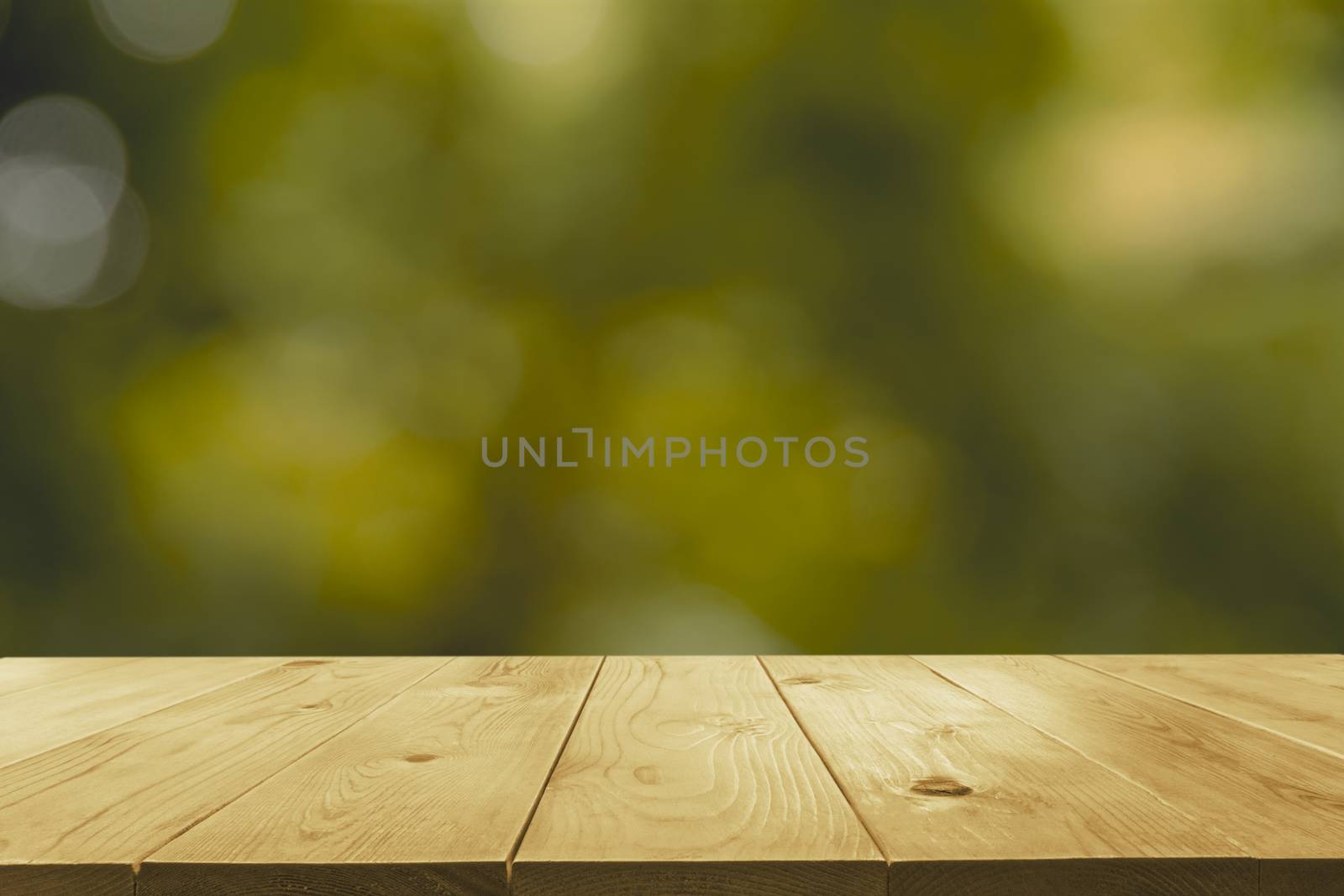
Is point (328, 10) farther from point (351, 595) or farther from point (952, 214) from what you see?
point (952, 214)

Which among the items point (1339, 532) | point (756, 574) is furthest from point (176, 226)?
point (1339, 532)

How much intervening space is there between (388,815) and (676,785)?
0.18 metres

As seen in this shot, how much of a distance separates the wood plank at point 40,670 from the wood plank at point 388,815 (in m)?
0.48

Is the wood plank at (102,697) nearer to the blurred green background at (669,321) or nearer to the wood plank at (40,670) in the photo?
the wood plank at (40,670)

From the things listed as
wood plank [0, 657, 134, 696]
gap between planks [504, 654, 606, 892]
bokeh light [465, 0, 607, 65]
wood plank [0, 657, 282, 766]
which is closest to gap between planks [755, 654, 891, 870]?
gap between planks [504, 654, 606, 892]

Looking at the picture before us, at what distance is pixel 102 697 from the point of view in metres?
0.99

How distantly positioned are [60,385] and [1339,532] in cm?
200

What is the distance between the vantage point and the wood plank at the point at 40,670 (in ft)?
3.55

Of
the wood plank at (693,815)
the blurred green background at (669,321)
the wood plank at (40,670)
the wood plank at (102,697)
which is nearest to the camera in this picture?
the wood plank at (693,815)

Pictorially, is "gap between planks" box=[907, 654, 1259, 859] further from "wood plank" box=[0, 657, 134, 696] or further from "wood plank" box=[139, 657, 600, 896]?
"wood plank" box=[0, 657, 134, 696]

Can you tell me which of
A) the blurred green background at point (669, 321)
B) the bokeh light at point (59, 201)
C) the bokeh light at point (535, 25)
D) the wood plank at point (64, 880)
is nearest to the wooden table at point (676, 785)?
the wood plank at point (64, 880)

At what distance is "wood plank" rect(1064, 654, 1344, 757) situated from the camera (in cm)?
84

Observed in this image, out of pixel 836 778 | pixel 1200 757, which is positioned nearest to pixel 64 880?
pixel 836 778

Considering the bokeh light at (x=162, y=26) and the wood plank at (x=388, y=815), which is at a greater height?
the bokeh light at (x=162, y=26)
